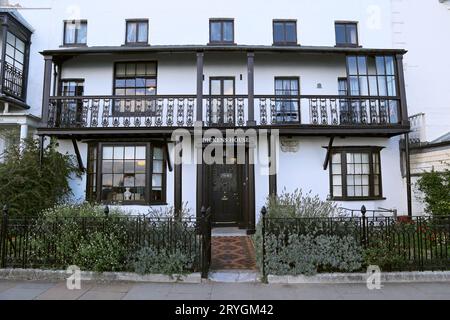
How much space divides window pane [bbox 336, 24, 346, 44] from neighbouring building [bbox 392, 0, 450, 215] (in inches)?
75.2

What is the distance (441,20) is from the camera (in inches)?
491

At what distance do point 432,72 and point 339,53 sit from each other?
4.26 metres

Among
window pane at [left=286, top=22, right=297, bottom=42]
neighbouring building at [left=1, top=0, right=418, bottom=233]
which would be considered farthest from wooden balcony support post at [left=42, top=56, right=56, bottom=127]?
window pane at [left=286, top=22, right=297, bottom=42]

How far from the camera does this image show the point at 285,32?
40.1 ft

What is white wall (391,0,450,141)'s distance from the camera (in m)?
12.0

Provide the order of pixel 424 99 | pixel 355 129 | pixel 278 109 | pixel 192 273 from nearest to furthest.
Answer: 1. pixel 192 273
2. pixel 355 129
3. pixel 278 109
4. pixel 424 99

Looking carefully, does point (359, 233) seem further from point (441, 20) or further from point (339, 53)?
point (441, 20)

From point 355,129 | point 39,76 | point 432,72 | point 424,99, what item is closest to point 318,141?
point 355,129

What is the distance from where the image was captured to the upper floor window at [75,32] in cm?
1218

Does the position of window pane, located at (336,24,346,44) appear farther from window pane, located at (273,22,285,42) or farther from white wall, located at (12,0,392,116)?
window pane, located at (273,22,285,42)

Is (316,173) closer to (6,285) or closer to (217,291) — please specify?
(217,291)

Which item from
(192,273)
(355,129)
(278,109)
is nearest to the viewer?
(192,273)

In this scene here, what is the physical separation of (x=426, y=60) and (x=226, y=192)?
9100 mm

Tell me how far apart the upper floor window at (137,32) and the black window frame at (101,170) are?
4.09m
